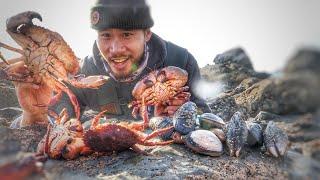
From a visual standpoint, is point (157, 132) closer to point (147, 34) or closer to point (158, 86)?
point (158, 86)

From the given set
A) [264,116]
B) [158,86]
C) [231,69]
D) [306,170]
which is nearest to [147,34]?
[158,86]

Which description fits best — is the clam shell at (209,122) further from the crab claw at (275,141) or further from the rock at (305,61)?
the rock at (305,61)

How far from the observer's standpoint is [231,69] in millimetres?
6250

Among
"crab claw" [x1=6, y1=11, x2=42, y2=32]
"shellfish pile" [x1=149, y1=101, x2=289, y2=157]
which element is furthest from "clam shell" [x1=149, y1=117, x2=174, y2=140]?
"crab claw" [x1=6, y1=11, x2=42, y2=32]

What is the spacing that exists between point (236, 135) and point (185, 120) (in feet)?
1.46

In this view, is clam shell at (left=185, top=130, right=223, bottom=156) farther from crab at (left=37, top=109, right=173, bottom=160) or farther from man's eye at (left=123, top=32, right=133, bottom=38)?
man's eye at (left=123, top=32, right=133, bottom=38)

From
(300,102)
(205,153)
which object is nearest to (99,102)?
(205,153)

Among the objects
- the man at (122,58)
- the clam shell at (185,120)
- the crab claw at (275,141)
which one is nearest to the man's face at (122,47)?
the man at (122,58)

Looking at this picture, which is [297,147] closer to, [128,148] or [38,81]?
[128,148]

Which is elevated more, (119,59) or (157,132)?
(119,59)

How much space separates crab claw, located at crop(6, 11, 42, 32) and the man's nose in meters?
0.75

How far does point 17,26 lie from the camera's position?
11.7 ft

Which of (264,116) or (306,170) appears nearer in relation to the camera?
(306,170)

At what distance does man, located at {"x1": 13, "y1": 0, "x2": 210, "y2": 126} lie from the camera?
3924mm
